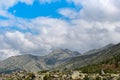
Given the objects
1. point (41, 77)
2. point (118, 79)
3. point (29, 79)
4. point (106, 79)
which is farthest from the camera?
point (29, 79)

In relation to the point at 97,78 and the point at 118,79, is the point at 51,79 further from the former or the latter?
the point at 118,79

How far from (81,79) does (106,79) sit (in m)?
8.76

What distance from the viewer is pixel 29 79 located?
361ft

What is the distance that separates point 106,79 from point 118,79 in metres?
6.42

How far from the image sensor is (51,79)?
311 ft

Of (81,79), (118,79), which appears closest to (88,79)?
(81,79)

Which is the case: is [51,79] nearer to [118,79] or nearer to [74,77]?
[74,77]

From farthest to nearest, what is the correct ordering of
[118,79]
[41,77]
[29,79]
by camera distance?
[29,79]
[41,77]
[118,79]

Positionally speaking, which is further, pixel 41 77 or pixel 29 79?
pixel 29 79

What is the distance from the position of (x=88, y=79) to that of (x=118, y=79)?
39.6 feet

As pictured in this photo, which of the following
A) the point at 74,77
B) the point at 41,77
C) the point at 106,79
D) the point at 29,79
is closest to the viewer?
the point at 106,79

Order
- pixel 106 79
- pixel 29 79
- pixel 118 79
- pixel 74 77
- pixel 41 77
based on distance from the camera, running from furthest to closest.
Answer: pixel 29 79, pixel 41 77, pixel 74 77, pixel 106 79, pixel 118 79

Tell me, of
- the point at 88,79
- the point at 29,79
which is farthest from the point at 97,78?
the point at 29,79

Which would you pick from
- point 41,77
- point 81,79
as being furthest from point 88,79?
point 41,77
